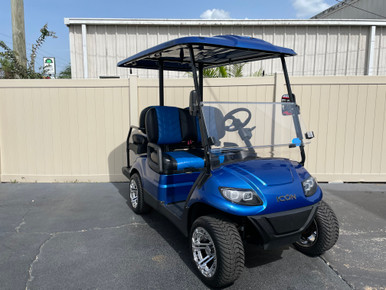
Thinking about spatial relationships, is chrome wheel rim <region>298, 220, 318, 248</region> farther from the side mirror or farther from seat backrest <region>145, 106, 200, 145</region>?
seat backrest <region>145, 106, 200, 145</region>

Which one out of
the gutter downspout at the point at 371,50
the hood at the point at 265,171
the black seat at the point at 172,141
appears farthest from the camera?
the gutter downspout at the point at 371,50

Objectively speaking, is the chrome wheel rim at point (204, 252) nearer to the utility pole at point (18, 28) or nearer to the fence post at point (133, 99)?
the fence post at point (133, 99)

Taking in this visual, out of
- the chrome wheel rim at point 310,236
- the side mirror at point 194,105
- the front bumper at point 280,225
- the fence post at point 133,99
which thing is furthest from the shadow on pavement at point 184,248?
the fence post at point 133,99

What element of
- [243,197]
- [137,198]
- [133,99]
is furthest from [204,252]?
[133,99]

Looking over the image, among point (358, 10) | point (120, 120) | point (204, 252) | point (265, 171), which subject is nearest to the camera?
point (265, 171)

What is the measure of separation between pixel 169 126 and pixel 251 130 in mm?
1252

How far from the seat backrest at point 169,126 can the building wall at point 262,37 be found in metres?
4.30

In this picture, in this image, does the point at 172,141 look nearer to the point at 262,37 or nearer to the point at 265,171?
the point at 265,171

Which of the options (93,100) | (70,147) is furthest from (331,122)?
(70,147)

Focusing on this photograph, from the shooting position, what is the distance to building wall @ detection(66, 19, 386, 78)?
773cm

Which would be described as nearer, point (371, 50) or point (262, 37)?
point (262, 37)

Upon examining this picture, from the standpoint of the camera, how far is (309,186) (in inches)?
95.1

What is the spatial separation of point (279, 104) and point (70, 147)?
154 inches

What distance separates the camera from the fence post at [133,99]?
5.11 m
